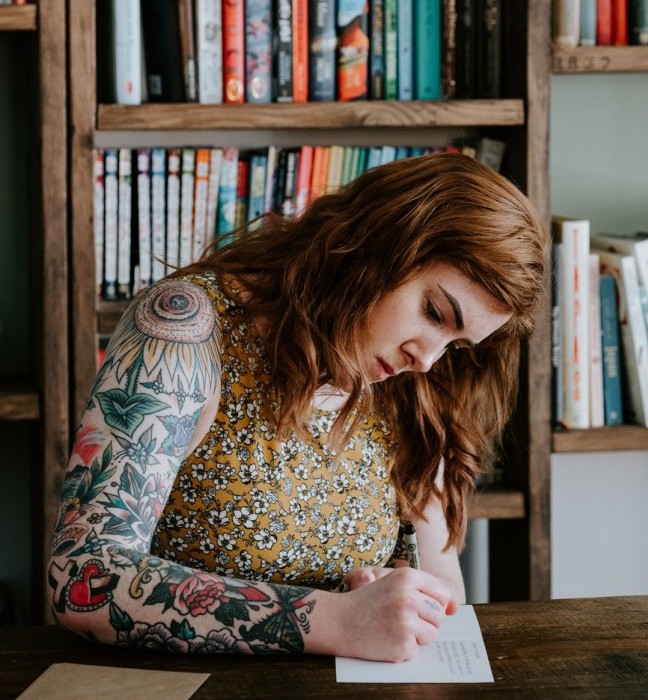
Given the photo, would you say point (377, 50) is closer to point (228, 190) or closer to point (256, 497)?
point (228, 190)

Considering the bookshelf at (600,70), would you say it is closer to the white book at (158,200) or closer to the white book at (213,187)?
the white book at (213,187)

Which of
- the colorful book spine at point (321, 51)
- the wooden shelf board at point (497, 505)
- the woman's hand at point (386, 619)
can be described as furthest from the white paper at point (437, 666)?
the colorful book spine at point (321, 51)

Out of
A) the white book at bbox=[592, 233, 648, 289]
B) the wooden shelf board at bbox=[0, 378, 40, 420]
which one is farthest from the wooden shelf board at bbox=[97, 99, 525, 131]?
the wooden shelf board at bbox=[0, 378, 40, 420]

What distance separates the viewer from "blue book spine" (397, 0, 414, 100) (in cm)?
198

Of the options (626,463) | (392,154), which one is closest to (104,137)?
(392,154)

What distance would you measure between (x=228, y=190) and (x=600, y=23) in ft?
2.73

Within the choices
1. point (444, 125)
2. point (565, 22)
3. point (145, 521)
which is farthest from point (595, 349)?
point (145, 521)

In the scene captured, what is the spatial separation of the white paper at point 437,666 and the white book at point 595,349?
0.99 m

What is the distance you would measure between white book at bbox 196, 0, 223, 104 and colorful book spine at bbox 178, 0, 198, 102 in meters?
0.01

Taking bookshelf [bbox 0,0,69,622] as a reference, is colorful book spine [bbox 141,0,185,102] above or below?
above

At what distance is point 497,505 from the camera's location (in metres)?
2.04

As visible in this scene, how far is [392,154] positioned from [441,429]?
675mm

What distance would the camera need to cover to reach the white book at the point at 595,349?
6.70 ft

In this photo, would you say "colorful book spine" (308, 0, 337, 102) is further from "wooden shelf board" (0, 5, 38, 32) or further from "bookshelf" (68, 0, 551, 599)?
"wooden shelf board" (0, 5, 38, 32)
